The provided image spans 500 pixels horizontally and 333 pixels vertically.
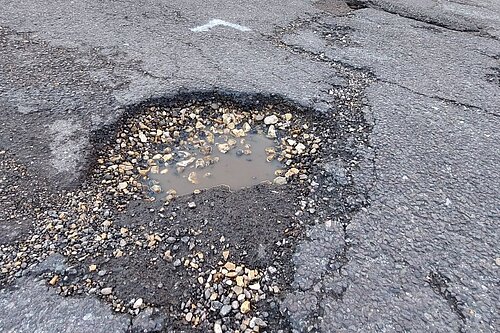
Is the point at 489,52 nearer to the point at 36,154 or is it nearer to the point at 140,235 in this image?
the point at 140,235

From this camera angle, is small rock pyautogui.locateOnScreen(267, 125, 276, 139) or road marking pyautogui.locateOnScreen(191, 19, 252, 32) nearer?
small rock pyautogui.locateOnScreen(267, 125, 276, 139)

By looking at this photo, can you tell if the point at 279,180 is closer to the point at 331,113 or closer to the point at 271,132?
the point at 271,132

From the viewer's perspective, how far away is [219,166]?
109 inches

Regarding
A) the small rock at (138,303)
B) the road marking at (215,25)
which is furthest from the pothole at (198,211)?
the road marking at (215,25)

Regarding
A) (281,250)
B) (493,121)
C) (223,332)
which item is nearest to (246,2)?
(493,121)

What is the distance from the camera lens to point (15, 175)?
8.07 ft

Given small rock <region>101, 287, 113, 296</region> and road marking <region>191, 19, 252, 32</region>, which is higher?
road marking <region>191, 19, 252, 32</region>

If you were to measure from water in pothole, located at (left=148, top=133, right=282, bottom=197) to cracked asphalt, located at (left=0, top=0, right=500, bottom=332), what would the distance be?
405 millimetres

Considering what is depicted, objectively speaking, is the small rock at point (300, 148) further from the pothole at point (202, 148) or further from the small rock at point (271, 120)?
the small rock at point (271, 120)

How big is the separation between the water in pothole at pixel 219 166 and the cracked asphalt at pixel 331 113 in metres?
0.41

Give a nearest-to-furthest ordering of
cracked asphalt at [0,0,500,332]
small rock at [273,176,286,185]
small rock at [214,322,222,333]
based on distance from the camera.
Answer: small rock at [214,322,222,333]
cracked asphalt at [0,0,500,332]
small rock at [273,176,286,185]

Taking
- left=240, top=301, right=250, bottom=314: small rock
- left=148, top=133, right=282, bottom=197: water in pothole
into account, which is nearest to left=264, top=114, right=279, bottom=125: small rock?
left=148, top=133, right=282, bottom=197: water in pothole

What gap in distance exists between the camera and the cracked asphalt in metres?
1.88

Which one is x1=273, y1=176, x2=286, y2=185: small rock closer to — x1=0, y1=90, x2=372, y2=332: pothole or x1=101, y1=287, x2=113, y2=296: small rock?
x1=0, y1=90, x2=372, y2=332: pothole
